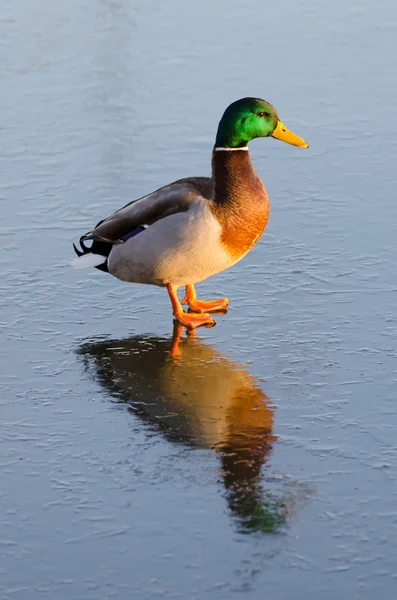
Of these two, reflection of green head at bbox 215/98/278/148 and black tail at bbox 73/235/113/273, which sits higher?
reflection of green head at bbox 215/98/278/148

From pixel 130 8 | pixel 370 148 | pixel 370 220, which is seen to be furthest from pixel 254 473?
pixel 130 8

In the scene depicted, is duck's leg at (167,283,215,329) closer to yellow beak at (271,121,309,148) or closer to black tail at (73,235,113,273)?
black tail at (73,235,113,273)

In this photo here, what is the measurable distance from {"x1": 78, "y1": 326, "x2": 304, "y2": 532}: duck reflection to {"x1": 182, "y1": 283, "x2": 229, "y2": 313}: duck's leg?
8.2 inches

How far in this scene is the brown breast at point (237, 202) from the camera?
4.93 m

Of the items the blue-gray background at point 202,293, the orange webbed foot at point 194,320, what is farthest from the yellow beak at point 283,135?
the orange webbed foot at point 194,320

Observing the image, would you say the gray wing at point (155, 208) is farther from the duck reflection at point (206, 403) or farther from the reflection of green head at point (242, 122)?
the duck reflection at point (206, 403)

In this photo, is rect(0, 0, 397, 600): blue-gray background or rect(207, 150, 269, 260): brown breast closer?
rect(0, 0, 397, 600): blue-gray background

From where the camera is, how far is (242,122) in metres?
5.06

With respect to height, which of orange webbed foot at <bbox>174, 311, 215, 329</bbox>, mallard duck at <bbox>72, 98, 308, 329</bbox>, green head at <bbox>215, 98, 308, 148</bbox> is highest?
green head at <bbox>215, 98, 308, 148</bbox>

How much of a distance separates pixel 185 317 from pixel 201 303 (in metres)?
0.17

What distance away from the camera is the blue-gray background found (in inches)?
131

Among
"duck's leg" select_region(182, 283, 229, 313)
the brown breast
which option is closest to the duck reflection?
"duck's leg" select_region(182, 283, 229, 313)

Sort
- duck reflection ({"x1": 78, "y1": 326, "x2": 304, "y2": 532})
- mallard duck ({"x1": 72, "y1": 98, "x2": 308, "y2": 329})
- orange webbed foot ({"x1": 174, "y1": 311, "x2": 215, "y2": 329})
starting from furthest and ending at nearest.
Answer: orange webbed foot ({"x1": 174, "y1": 311, "x2": 215, "y2": 329})
mallard duck ({"x1": 72, "y1": 98, "x2": 308, "y2": 329})
duck reflection ({"x1": 78, "y1": 326, "x2": 304, "y2": 532})

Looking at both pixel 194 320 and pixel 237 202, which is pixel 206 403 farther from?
pixel 237 202
